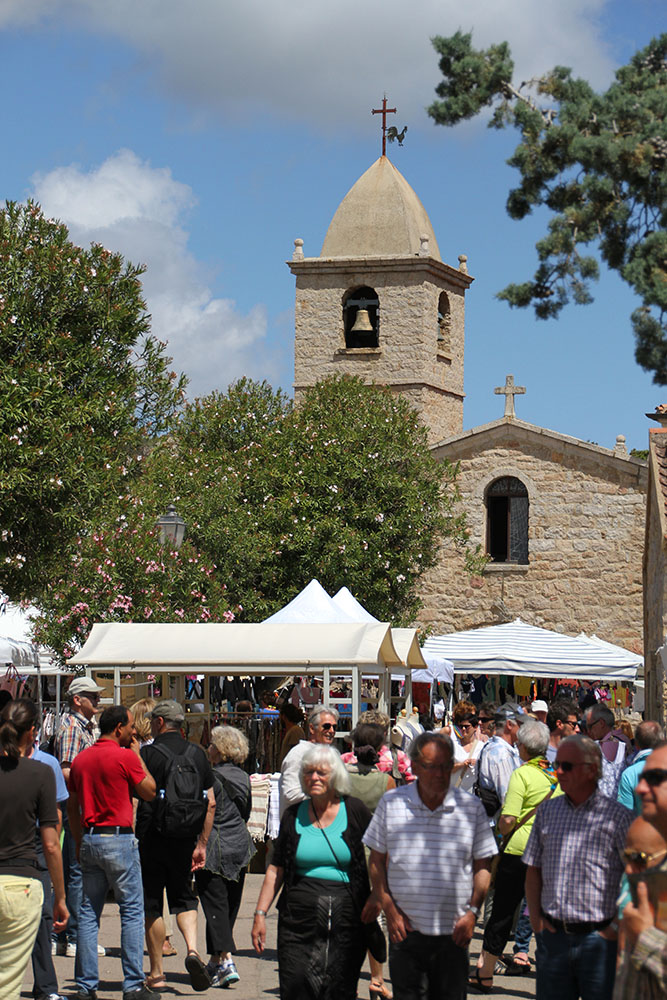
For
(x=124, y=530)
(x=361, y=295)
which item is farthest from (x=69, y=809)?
(x=361, y=295)

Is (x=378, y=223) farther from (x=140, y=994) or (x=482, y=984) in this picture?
(x=140, y=994)

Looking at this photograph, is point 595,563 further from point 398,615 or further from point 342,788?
point 342,788

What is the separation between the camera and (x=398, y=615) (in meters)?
33.5

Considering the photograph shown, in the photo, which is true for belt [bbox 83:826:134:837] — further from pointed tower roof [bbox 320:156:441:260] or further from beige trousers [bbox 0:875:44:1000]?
pointed tower roof [bbox 320:156:441:260]

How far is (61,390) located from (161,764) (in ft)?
32.9

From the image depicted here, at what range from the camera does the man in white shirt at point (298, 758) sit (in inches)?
334

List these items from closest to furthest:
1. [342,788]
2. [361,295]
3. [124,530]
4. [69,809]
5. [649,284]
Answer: [342,788], [69,809], [649,284], [124,530], [361,295]

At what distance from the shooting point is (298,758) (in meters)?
8.50

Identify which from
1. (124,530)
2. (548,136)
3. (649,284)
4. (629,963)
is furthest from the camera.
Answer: (124,530)

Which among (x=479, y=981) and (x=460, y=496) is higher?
(x=460, y=496)

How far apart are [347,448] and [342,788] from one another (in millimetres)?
27275

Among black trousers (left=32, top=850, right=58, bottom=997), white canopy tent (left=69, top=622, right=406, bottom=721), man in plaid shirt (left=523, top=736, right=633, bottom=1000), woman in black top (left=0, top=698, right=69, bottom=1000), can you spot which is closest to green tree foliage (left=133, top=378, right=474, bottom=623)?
white canopy tent (left=69, top=622, right=406, bottom=721)

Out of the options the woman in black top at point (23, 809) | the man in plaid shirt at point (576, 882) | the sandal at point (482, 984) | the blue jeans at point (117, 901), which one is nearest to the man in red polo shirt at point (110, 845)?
the blue jeans at point (117, 901)

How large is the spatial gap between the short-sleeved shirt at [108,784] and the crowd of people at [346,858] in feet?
0.04
